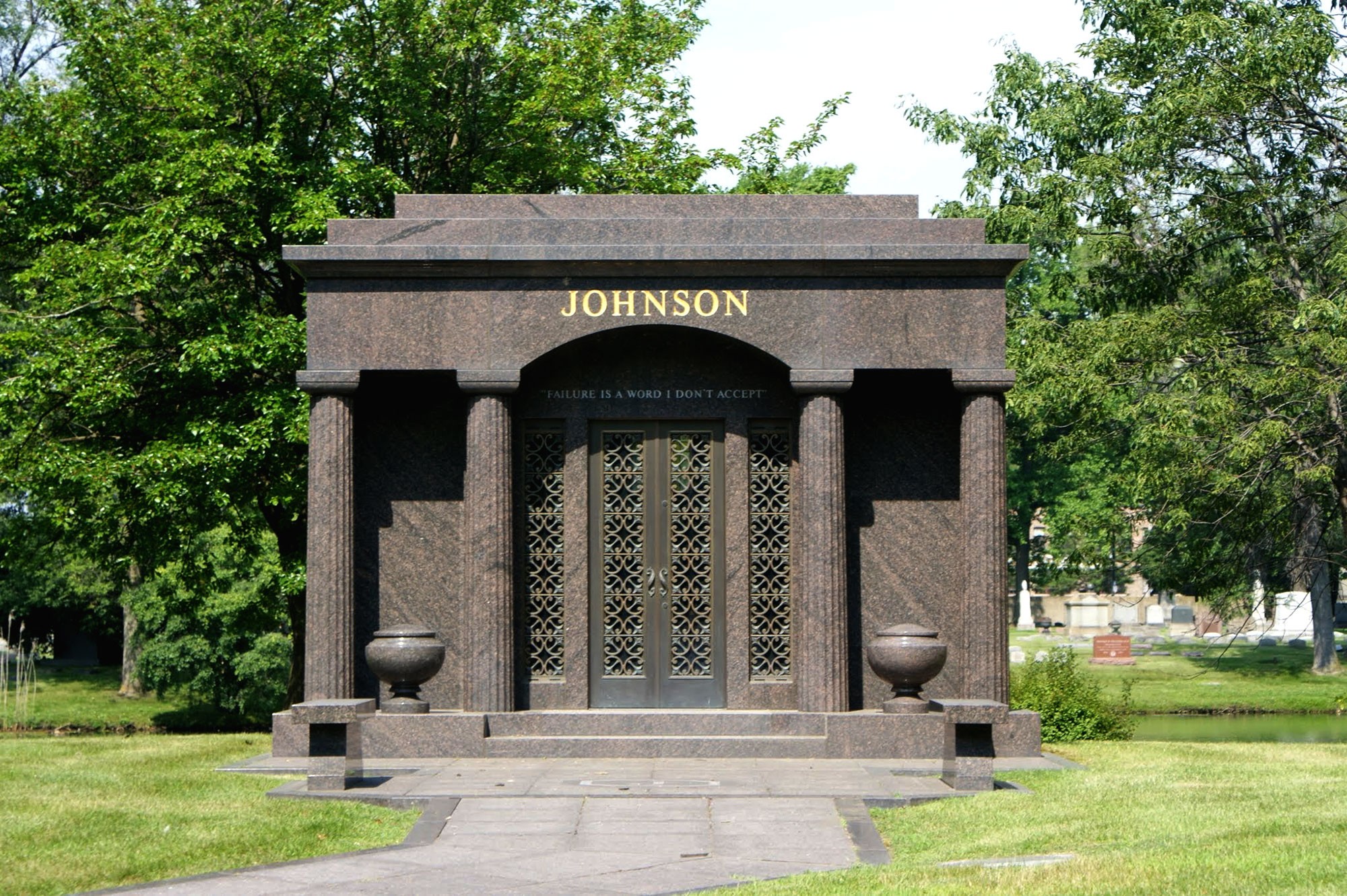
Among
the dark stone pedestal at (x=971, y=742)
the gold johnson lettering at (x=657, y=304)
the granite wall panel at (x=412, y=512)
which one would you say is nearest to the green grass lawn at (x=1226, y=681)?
the gold johnson lettering at (x=657, y=304)

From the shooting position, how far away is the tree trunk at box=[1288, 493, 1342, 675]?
1069 inches

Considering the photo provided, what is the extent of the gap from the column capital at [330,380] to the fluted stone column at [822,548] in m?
4.45

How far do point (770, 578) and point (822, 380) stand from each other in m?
2.26

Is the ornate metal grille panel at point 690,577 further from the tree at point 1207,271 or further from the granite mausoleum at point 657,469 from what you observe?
the tree at point 1207,271

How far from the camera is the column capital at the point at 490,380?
1581 cm

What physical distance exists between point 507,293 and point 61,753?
22.7ft

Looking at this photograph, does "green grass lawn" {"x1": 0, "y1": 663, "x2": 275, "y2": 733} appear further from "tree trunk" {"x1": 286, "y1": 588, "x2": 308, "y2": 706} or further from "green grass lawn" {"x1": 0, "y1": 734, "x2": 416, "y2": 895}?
"green grass lawn" {"x1": 0, "y1": 734, "x2": 416, "y2": 895}

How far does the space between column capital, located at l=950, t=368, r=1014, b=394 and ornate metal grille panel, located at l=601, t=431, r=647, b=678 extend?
3391mm

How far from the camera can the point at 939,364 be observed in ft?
52.0

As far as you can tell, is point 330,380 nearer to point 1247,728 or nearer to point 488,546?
point 488,546

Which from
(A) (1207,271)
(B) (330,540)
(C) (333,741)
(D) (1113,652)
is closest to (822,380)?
(B) (330,540)

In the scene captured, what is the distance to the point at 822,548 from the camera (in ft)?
51.3

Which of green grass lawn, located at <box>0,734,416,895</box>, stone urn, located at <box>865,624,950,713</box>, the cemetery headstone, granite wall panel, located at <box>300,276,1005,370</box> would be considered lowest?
the cemetery headstone

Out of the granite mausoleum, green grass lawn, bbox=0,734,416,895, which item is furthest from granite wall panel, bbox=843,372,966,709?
green grass lawn, bbox=0,734,416,895
